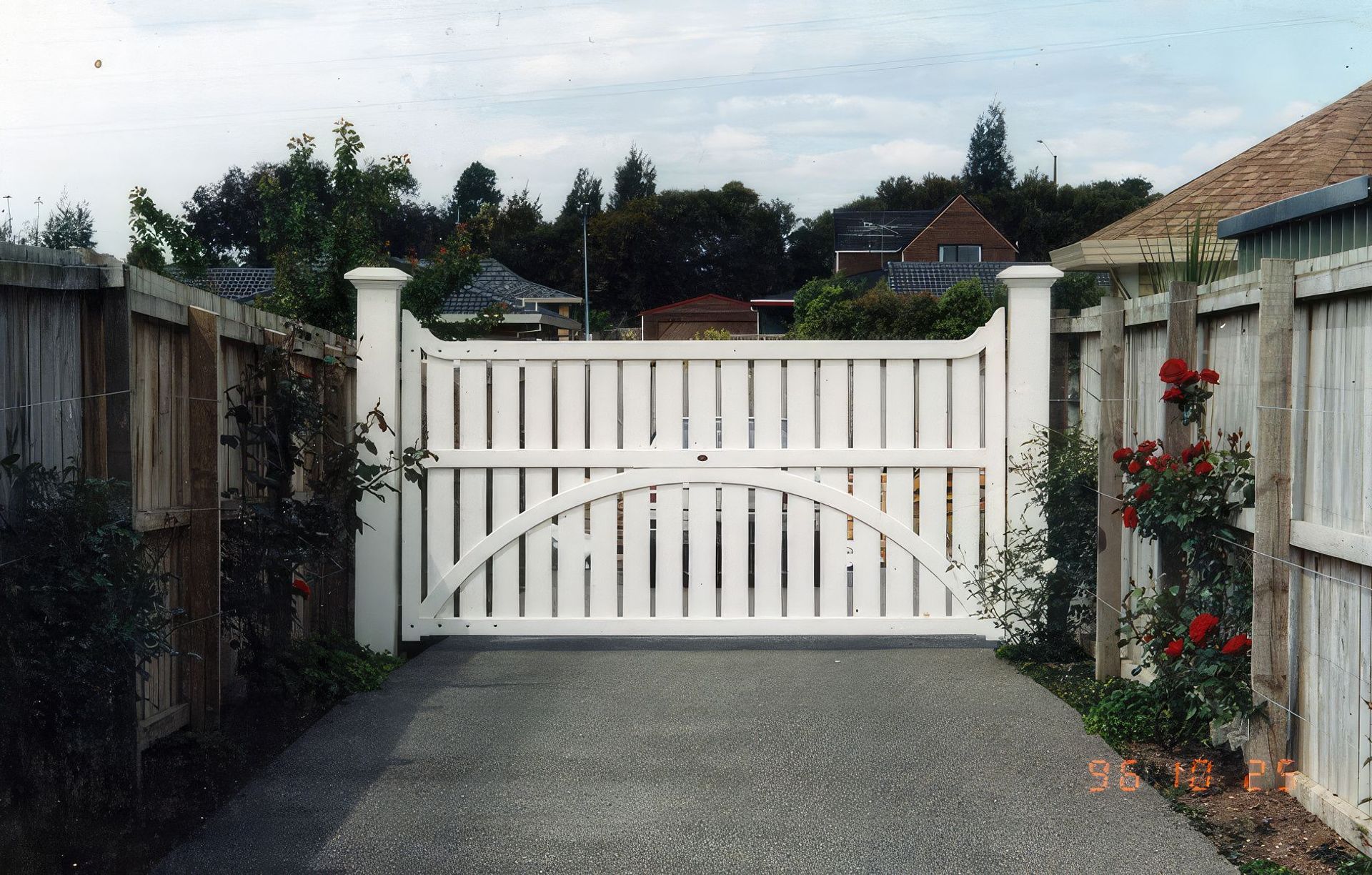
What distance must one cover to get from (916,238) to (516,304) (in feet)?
94.5

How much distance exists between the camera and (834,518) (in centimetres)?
707

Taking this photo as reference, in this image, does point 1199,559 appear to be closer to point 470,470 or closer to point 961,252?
point 470,470

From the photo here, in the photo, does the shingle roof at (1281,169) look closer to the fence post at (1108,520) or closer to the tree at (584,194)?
the fence post at (1108,520)

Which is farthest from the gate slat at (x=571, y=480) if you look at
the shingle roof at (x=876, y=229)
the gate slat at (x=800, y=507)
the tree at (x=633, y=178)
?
the tree at (x=633, y=178)

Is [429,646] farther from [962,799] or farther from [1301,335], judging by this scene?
[1301,335]

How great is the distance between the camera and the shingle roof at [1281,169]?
37.1 feet

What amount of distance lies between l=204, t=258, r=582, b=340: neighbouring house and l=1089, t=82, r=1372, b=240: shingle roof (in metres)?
23.0

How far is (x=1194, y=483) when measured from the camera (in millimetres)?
4660

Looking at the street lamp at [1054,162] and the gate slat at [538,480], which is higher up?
the street lamp at [1054,162]

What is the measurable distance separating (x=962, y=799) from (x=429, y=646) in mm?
3742

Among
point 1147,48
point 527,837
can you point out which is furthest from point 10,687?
point 1147,48

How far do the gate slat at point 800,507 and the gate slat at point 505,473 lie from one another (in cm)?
149

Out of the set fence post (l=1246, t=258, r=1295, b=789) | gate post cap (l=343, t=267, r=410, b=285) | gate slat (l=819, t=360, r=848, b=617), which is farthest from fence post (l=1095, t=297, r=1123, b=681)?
gate post cap (l=343, t=267, r=410, b=285)

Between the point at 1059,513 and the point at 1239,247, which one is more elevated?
the point at 1239,247
